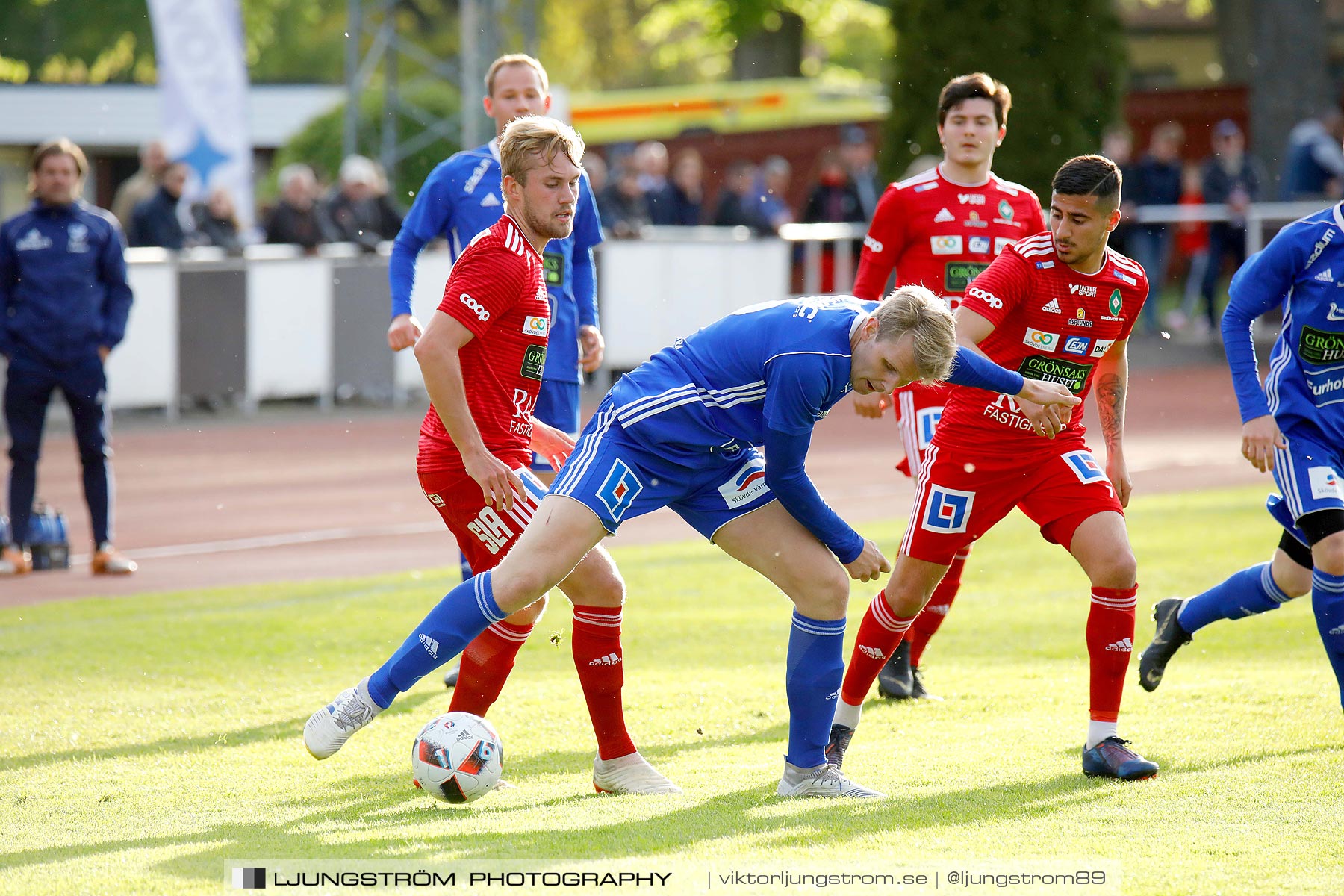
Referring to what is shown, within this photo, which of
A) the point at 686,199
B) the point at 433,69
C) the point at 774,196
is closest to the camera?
the point at 686,199

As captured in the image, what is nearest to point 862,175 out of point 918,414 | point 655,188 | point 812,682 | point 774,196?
point 655,188

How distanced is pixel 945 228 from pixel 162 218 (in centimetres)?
1154

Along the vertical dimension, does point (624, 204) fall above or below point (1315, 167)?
below

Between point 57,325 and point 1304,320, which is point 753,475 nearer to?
point 1304,320

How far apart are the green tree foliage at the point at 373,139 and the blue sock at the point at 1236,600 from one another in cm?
2504

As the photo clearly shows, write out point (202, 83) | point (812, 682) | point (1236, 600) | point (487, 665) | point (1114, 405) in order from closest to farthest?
point (812, 682) → point (487, 665) → point (1114, 405) → point (1236, 600) → point (202, 83)

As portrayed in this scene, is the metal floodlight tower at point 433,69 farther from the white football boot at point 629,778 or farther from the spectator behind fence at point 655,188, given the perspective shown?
the white football boot at point 629,778

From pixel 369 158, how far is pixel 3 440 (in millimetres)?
15514

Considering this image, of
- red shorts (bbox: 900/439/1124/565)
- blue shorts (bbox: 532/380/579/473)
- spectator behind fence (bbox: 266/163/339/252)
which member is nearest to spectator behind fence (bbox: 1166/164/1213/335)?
spectator behind fence (bbox: 266/163/339/252)

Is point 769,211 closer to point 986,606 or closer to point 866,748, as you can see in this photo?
point 986,606

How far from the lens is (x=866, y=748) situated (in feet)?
20.1

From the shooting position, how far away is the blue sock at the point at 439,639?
511 centimetres

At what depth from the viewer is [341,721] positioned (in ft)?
16.8

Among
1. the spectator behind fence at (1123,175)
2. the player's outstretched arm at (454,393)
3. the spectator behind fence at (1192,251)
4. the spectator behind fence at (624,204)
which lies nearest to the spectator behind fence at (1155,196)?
the spectator behind fence at (1123,175)
